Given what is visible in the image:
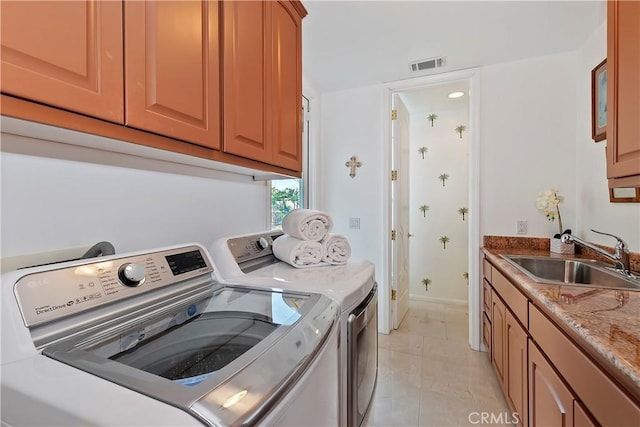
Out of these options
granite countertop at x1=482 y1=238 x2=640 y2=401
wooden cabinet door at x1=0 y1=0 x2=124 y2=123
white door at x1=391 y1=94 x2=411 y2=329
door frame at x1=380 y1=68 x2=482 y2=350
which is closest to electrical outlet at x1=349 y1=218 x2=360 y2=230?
white door at x1=391 y1=94 x2=411 y2=329

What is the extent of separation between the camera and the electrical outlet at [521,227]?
89.0 inches

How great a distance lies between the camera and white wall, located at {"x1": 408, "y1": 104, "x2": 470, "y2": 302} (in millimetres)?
3406

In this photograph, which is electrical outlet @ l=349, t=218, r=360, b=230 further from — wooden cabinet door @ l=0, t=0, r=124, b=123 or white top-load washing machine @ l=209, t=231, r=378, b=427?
wooden cabinet door @ l=0, t=0, r=124, b=123

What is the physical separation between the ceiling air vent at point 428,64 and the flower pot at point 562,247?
162 cm

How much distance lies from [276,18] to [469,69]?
179 cm

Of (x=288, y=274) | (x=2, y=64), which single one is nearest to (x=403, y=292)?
(x=288, y=274)

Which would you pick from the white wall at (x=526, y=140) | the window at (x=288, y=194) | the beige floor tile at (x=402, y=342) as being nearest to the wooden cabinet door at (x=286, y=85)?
the window at (x=288, y=194)

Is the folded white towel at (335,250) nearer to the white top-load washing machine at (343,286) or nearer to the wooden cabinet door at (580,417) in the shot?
the white top-load washing machine at (343,286)

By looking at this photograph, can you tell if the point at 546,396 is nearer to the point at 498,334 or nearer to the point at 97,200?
the point at 498,334

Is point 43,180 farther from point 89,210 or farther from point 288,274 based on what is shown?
point 288,274

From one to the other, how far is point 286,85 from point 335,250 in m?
0.92

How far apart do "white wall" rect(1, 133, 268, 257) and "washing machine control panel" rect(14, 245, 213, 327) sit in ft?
0.65

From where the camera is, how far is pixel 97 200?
952 mm

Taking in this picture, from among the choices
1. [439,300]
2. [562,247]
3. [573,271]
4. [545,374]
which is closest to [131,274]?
[545,374]
